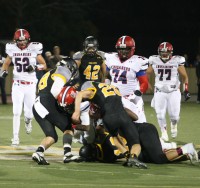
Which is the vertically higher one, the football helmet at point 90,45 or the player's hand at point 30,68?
the football helmet at point 90,45

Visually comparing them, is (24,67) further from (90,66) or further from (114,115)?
(114,115)

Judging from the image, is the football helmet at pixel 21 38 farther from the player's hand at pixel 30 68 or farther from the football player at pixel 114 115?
the football player at pixel 114 115

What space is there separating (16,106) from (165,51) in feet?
9.60

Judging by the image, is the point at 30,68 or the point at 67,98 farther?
the point at 30,68

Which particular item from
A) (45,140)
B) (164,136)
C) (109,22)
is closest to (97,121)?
(45,140)

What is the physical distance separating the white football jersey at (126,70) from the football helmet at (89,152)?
1.94 metres

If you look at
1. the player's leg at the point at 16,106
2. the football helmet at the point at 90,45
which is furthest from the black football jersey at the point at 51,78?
the football helmet at the point at 90,45

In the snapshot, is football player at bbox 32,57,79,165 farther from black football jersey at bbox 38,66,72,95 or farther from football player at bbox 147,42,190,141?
football player at bbox 147,42,190,141

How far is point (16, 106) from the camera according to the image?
11961 mm

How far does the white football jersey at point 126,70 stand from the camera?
11.3 m

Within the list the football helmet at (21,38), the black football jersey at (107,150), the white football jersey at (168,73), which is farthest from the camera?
the white football jersey at (168,73)

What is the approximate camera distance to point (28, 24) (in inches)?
1289

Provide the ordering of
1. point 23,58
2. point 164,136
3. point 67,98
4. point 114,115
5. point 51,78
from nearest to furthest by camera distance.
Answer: point 114,115
point 67,98
point 51,78
point 23,58
point 164,136

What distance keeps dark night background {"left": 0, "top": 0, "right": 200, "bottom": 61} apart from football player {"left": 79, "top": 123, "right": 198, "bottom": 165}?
922 inches
